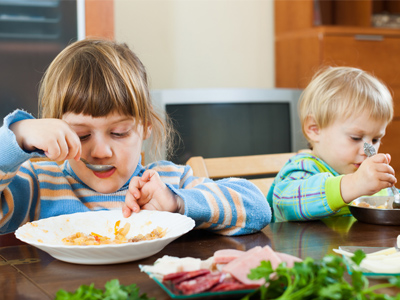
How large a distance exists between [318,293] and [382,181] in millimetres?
730

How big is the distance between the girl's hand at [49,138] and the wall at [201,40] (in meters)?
2.10

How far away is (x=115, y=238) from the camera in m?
0.96

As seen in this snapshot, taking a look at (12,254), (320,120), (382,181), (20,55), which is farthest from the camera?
(20,55)

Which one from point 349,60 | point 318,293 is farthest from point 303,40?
point 318,293

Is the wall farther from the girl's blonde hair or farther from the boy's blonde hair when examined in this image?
the girl's blonde hair

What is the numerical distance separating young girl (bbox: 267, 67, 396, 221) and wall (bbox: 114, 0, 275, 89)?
1588 millimetres

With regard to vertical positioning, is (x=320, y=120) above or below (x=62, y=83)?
below

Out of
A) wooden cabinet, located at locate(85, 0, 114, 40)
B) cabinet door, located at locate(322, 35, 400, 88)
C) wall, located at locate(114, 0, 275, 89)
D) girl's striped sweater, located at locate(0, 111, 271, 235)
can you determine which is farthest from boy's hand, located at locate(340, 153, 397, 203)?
cabinet door, located at locate(322, 35, 400, 88)

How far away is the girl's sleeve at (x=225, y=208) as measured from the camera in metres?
1.03

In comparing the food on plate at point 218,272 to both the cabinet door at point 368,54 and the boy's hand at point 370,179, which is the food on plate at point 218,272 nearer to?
the boy's hand at point 370,179

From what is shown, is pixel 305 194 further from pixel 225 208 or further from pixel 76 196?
pixel 76 196

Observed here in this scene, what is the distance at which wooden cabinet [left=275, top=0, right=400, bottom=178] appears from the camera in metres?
3.21

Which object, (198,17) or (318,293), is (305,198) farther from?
(198,17)

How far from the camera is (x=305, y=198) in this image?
4.15 ft
